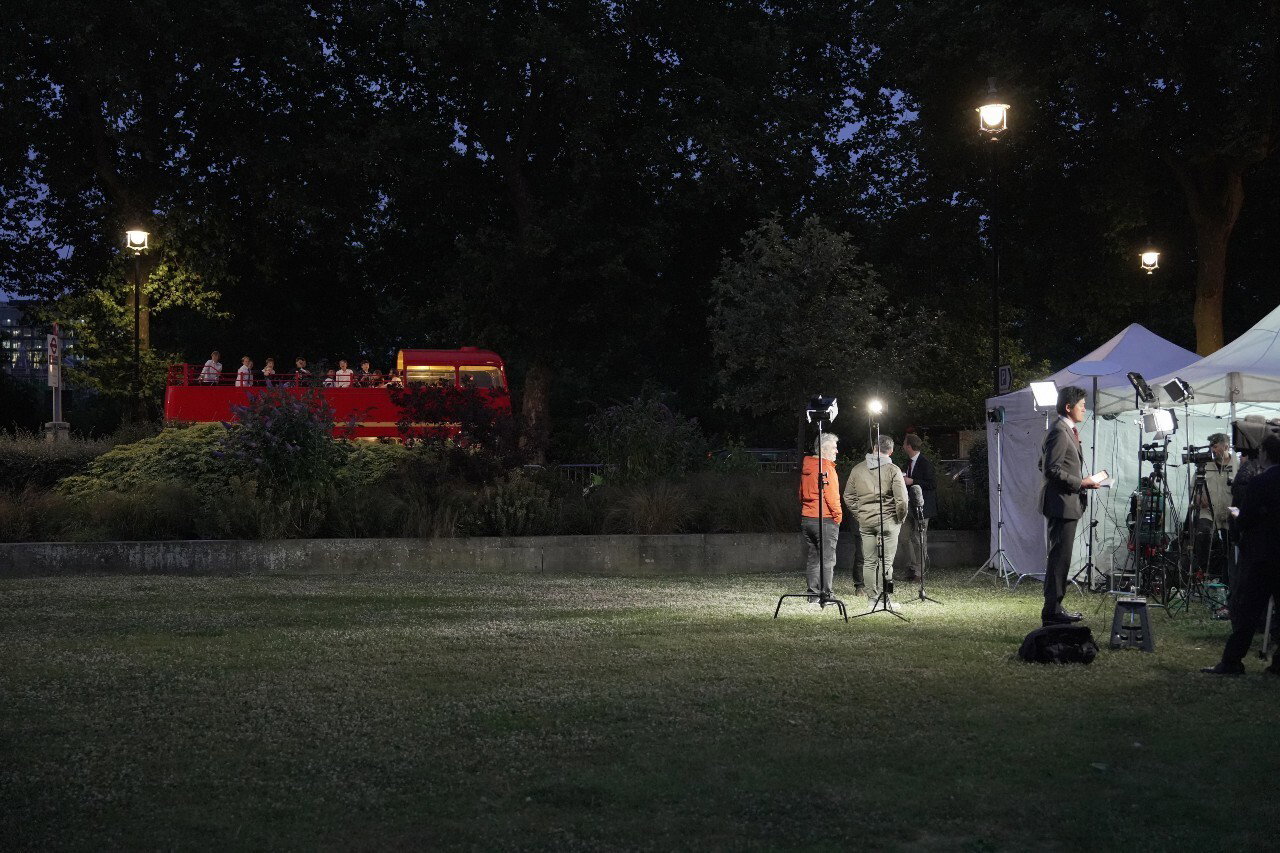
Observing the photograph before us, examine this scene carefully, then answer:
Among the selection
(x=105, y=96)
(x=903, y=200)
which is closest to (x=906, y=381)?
(x=903, y=200)

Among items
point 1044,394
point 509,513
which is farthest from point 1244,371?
point 509,513

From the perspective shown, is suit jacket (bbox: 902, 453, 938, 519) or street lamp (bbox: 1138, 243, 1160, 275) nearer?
suit jacket (bbox: 902, 453, 938, 519)

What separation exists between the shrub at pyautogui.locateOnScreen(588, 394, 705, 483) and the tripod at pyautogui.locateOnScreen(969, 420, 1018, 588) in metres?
5.94

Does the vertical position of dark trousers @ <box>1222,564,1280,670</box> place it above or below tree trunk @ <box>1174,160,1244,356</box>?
below

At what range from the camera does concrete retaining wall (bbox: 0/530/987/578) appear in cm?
1816

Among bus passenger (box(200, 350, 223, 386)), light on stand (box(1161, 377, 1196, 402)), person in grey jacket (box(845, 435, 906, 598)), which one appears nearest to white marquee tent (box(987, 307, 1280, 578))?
light on stand (box(1161, 377, 1196, 402))

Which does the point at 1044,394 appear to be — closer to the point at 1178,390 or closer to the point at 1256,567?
the point at 1178,390

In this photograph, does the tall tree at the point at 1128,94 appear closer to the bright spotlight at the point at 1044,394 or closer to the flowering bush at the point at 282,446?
the bright spotlight at the point at 1044,394

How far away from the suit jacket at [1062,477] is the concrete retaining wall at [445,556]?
343 inches

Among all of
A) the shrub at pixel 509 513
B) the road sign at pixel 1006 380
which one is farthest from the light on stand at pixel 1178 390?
the shrub at pixel 509 513

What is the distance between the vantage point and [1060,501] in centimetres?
1157

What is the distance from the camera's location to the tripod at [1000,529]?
1873 centimetres

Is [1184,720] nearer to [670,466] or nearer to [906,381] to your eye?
[670,466]

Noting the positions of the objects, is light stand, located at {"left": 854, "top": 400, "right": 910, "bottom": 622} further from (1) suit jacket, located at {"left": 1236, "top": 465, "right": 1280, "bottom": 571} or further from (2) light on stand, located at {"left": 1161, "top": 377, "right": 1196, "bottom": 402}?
(1) suit jacket, located at {"left": 1236, "top": 465, "right": 1280, "bottom": 571}
